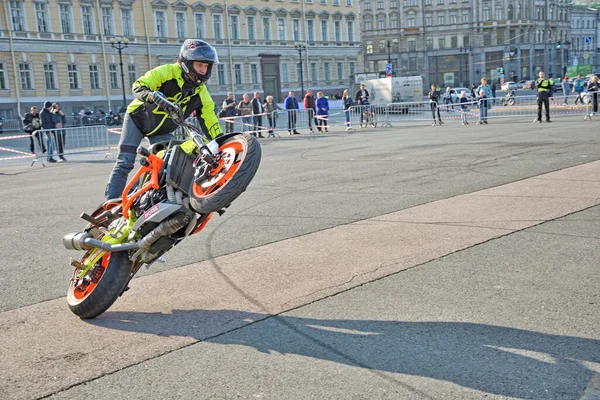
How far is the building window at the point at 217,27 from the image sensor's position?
217 feet

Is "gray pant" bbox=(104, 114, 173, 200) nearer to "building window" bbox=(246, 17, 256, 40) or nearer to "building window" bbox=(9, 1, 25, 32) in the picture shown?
"building window" bbox=(9, 1, 25, 32)

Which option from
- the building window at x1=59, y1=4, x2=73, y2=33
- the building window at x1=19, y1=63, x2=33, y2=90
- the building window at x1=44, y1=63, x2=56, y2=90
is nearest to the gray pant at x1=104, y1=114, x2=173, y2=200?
the building window at x1=19, y1=63, x2=33, y2=90

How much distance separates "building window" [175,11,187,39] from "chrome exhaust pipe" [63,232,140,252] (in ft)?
200

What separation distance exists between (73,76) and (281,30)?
85.0 ft

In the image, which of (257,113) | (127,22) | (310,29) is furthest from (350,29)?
(257,113)

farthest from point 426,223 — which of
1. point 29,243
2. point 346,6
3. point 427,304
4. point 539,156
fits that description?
point 346,6

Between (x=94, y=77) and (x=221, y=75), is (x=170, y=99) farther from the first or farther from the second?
(x=221, y=75)

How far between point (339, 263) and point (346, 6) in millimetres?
78622

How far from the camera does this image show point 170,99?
5.18 m

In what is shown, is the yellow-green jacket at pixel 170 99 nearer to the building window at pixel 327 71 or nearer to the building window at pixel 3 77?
the building window at pixel 3 77

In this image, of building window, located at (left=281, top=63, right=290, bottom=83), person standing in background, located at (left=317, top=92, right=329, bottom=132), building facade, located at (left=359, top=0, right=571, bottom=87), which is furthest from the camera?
building facade, located at (left=359, top=0, right=571, bottom=87)

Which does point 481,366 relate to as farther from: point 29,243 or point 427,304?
point 29,243

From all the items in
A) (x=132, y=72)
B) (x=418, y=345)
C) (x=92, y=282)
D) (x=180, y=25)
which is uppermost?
(x=180, y=25)

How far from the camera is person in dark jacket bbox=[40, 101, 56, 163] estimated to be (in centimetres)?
2064
